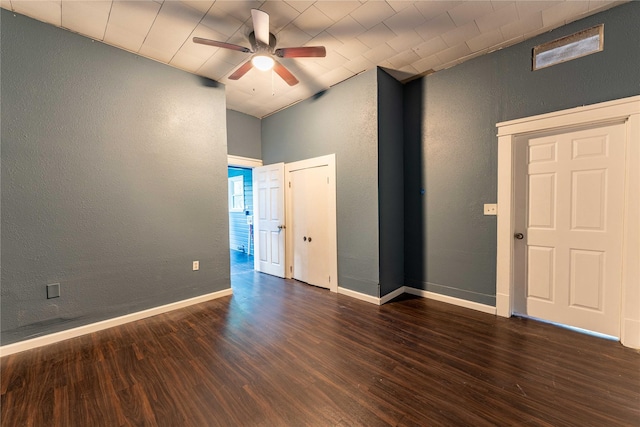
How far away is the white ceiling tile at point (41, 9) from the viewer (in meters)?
2.08

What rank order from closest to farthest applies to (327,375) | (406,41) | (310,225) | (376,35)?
1. (327,375)
2. (376,35)
3. (406,41)
4. (310,225)

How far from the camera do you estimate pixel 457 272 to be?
3084mm

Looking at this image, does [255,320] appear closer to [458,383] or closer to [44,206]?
[458,383]

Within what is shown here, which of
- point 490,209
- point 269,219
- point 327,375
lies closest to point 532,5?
point 490,209

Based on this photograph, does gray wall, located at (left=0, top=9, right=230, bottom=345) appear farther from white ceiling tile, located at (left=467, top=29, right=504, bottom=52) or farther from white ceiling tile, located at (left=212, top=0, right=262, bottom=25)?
white ceiling tile, located at (left=467, top=29, right=504, bottom=52)

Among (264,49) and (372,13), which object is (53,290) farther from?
(372,13)

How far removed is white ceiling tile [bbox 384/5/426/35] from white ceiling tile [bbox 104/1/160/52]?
2.11 metres

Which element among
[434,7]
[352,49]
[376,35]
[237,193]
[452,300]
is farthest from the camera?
[237,193]

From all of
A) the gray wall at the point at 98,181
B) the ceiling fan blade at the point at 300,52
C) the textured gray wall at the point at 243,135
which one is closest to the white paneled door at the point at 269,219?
the textured gray wall at the point at 243,135

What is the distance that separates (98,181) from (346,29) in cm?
299

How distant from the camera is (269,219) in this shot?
14.9 feet

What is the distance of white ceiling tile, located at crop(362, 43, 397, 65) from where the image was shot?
272cm

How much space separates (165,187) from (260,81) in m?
1.89

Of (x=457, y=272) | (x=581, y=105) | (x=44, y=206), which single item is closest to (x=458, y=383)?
(x=457, y=272)
